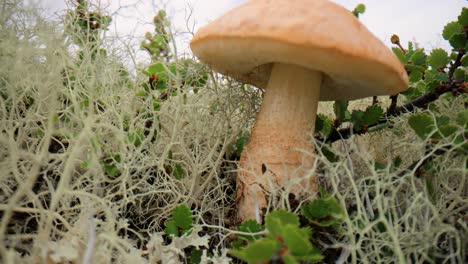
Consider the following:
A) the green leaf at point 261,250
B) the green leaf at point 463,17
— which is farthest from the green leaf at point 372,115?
the green leaf at point 261,250

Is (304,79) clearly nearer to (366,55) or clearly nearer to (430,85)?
(366,55)

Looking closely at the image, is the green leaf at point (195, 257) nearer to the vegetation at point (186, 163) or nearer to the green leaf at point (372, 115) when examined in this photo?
the vegetation at point (186, 163)

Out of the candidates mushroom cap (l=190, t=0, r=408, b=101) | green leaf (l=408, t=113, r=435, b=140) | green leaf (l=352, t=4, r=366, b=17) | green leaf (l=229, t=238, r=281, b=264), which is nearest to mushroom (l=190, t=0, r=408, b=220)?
mushroom cap (l=190, t=0, r=408, b=101)

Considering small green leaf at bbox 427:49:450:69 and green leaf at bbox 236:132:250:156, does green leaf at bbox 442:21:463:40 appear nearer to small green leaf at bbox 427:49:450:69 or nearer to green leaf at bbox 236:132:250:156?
small green leaf at bbox 427:49:450:69

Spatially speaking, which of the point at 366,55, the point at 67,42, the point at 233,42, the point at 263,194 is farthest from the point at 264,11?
the point at 67,42

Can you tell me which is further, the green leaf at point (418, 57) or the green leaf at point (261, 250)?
the green leaf at point (418, 57)
